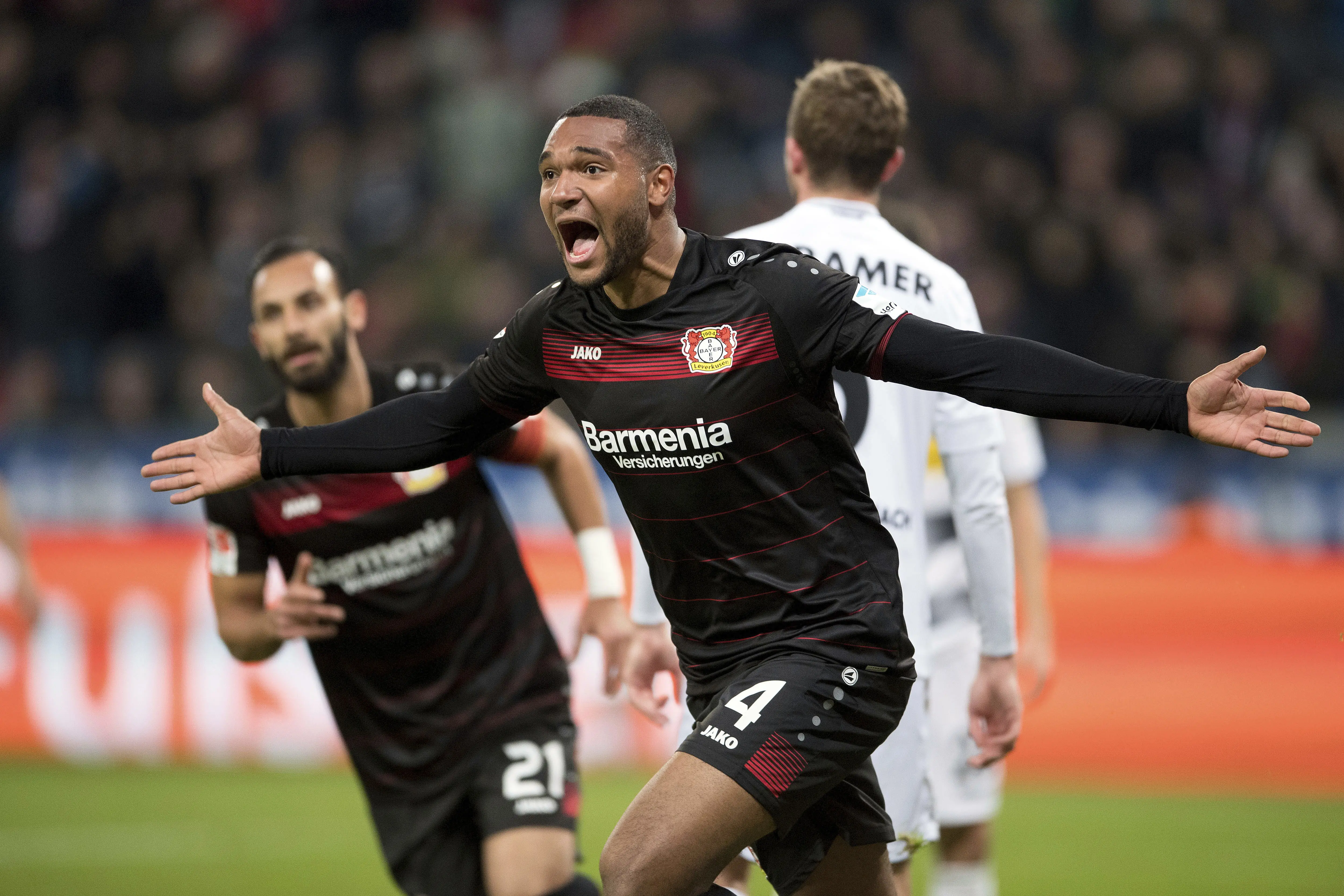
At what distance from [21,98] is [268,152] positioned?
249 cm

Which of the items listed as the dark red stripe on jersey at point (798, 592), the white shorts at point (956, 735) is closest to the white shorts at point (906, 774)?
the dark red stripe on jersey at point (798, 592)

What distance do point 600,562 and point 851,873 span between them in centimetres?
161

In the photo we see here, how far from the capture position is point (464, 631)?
5250 mm

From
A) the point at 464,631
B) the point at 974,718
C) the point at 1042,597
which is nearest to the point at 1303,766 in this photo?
the point at 1042,597

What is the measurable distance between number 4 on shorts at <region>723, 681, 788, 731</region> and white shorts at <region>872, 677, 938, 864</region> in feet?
2.91

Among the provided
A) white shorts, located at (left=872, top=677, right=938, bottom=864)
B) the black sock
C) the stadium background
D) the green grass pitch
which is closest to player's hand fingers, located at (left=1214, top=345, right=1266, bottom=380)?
white shorts, located at (left=872, top=677, right=938, bottom=864)

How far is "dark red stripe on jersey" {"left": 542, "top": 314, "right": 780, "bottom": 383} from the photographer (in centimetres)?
370

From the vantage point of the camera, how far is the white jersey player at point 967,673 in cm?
571

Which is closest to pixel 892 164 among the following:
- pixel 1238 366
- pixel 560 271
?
pixel 1238 366

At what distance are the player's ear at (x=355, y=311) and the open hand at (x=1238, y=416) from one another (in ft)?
9.63

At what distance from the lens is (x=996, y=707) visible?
4641 millimetres

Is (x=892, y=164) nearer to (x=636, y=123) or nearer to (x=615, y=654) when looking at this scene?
(x=636, y=123)

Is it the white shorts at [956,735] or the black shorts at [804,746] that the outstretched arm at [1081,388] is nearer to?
the black shorts at [804,746]

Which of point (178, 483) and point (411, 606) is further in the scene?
point (411, 606)
